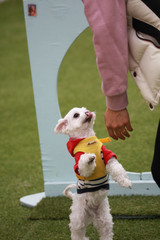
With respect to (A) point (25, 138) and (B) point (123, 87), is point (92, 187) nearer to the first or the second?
Answer: (B) point (123, 87)

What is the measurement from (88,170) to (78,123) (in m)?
0.24

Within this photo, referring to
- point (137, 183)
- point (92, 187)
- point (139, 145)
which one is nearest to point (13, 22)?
point (139, 145)

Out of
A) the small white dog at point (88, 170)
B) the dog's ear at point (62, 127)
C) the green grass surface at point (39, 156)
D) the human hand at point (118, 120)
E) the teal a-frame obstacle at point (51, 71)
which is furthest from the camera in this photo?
the teal a-frame obstacle at point (51, 71)

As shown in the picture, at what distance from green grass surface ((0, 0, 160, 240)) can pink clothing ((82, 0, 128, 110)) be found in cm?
124

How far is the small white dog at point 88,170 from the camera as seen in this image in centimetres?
190

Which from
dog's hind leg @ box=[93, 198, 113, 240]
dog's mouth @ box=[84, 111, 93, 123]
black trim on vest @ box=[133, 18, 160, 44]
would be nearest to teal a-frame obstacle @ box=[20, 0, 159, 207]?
dog's hind leg @ box=[93, 198, 113, 240]

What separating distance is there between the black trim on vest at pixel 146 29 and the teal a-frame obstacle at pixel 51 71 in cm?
123

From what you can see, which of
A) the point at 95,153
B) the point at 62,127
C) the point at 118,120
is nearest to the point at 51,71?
the point at 62,127

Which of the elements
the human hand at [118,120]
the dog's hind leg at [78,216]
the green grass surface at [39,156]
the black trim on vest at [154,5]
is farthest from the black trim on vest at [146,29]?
the green grass surface at [39,156]

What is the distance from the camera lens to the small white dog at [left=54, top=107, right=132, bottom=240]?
1900 millimetres

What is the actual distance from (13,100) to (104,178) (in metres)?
3.92

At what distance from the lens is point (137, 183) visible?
9.55 feet

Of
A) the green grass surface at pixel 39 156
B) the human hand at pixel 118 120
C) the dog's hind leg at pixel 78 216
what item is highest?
the human hand at pixel 118 120

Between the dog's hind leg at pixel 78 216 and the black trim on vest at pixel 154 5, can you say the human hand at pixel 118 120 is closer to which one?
the black trim on vest at pixel 154 5
